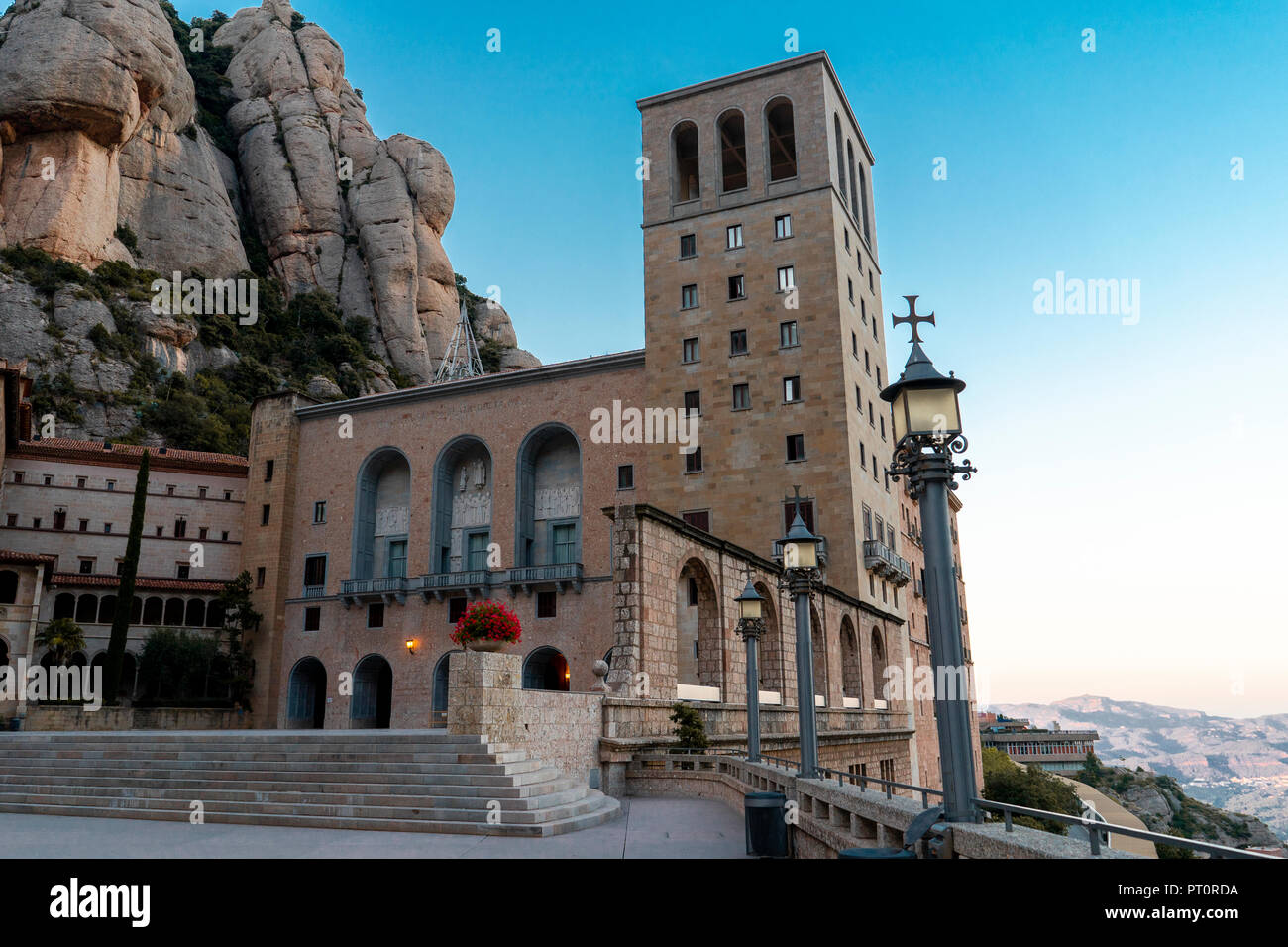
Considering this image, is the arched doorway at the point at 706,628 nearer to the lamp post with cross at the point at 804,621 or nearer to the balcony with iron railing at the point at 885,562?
the lamp post with cross at the point at 804,621

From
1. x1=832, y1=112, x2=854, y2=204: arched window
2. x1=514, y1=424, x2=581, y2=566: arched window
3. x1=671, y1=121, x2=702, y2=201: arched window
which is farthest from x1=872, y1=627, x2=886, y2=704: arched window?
x1=671, y1=121, x2=702, y2=201: arched window

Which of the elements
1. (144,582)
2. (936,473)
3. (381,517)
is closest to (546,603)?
(381,517)

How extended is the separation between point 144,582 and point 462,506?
1748cm

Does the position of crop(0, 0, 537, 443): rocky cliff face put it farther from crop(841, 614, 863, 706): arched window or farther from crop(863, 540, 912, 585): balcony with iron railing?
crop(841, 614, 863, 706): arched window

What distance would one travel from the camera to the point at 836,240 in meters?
40.9

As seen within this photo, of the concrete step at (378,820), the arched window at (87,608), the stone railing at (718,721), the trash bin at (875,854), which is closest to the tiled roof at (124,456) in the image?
the arched window at (87,608)

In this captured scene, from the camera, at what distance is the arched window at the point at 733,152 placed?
46.3 m

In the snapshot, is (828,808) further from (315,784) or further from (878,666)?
(878,666)

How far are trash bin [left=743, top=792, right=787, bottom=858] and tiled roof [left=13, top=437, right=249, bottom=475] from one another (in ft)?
161

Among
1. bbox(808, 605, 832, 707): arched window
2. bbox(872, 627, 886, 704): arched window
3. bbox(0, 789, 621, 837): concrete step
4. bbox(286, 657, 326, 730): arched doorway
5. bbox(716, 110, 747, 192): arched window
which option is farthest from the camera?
bbox(716, 110, 747, 192): arched window

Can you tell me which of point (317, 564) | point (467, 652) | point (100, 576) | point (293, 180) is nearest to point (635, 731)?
point (467, 652)

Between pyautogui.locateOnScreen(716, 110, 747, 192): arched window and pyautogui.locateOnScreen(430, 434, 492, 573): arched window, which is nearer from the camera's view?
pyautogui.locateOnScreen(430, 434, 492, 573): arched window

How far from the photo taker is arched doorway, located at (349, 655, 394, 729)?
1670 inches
